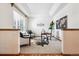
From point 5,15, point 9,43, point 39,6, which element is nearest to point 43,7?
point 39,6

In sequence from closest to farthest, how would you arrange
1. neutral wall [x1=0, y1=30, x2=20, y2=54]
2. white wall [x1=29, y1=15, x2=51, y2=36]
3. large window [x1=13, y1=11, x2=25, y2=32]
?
neutral wall [x1=0, y1=30, x2=20, y2=54] → large window [x1=13, y1=11, x2=25, y2=32] → white wall [x1=29, y1=15, x2=51, y2=36]

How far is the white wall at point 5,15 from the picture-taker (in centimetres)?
470

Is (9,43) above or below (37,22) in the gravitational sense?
below

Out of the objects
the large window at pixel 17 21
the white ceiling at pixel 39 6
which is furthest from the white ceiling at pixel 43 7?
the large window at pixel 17 21

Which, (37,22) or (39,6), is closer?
(39,6)

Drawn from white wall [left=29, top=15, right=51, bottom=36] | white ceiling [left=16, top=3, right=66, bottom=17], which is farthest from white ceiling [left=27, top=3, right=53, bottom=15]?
white wall [left=29, top=15, right=51, bottom=36]

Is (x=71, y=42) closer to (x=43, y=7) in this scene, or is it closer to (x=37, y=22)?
(x=43, y=7)

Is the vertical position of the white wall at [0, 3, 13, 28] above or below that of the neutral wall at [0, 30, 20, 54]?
above

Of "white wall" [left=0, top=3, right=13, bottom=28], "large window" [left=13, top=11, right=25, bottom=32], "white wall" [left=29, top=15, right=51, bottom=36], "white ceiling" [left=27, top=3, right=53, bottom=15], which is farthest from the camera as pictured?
"white wall" [left=29, top=15, right=51, bottom=36]

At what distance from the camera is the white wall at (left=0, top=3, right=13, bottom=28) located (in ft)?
15.4

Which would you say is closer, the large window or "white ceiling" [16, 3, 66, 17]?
the large window

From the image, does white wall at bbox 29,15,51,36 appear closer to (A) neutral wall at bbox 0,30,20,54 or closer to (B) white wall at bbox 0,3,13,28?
(B) white wall at bbox 0,3,13,28

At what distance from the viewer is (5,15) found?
4.86 meters

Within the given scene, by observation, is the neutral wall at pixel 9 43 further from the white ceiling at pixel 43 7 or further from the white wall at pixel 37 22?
the white wall at pixel 37 22
